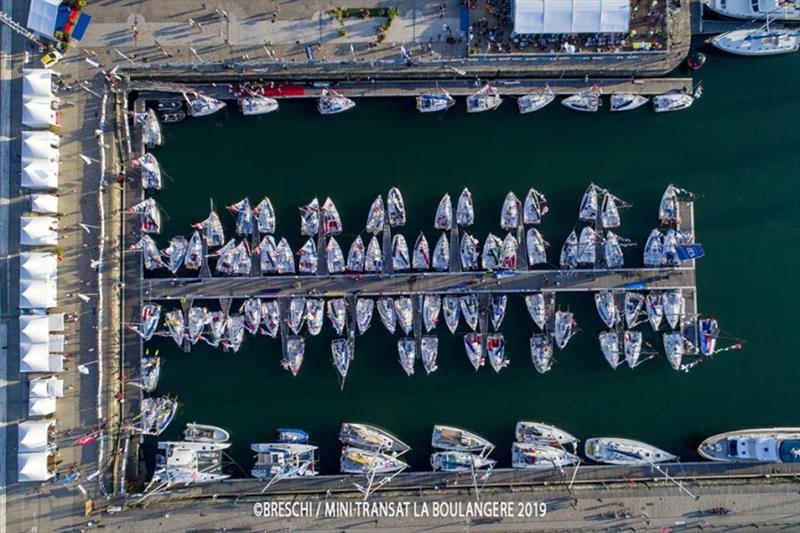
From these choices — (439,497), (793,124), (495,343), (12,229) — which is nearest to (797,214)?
Answer: (793,124)

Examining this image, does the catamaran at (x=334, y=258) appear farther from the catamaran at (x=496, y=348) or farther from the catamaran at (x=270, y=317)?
the catamaran at (x=496, y=348)

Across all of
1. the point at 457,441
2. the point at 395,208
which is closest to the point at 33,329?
the point at 395,208

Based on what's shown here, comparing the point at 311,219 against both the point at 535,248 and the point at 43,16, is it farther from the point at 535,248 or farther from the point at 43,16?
the point at 43,16

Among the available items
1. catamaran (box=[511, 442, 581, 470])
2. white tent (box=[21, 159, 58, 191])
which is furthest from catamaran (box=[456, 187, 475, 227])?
white tent (box=[21, 159, 58, 191])

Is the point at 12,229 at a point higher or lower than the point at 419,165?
lower

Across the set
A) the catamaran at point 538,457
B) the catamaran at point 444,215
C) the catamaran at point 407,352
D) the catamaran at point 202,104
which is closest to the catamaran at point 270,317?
the catamaran at point 407,352

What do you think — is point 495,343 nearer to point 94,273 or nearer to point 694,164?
point 694,164

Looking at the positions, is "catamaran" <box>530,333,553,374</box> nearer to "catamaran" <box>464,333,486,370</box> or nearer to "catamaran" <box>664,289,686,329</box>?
"catamaran" <box>464,333,486,370</box>

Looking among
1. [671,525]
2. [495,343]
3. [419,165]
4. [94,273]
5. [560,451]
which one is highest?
[419,165]
